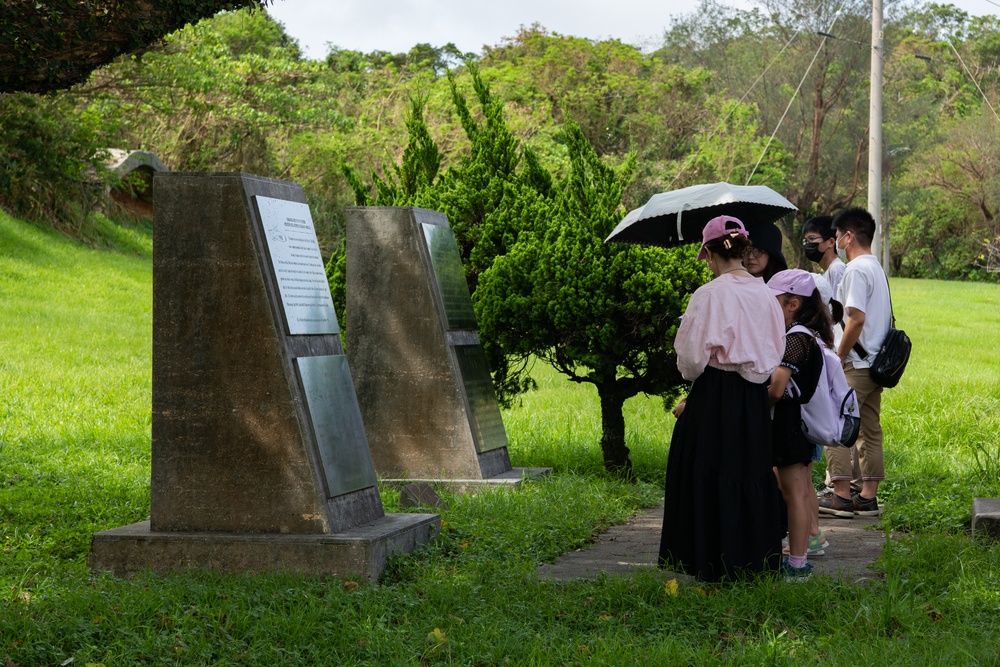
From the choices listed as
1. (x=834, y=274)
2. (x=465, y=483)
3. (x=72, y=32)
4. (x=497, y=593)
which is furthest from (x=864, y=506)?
(x=72, y=32)

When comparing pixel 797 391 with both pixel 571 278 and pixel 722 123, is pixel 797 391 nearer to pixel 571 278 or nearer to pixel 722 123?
pixel 571 278

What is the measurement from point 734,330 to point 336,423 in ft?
6.73

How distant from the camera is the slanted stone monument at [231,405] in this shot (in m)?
5.41

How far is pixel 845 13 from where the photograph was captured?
34.4 meters

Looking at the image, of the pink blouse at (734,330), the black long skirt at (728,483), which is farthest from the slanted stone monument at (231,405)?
the pink blouse at (734,330)

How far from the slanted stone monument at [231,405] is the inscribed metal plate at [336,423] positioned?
0.04ft

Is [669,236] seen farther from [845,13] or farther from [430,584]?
[845,13]

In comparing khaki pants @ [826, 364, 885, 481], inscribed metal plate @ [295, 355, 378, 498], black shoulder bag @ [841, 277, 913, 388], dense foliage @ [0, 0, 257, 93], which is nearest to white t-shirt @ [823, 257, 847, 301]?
black shoulder bag @ [841, 277, 913, 388]

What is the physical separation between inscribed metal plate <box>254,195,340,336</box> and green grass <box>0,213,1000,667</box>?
128 cm

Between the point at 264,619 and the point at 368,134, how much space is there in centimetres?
2292

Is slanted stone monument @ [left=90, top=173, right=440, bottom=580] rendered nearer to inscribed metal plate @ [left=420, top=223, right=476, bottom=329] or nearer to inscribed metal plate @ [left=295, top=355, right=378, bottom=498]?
inscribed metal plate @ [left=295, top=355, right=378, bottom=498]

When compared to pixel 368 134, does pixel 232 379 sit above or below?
below

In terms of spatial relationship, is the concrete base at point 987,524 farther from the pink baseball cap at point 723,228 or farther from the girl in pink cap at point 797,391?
the pink baseball cap at point 723,228

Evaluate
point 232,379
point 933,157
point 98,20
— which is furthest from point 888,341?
point 933,157
